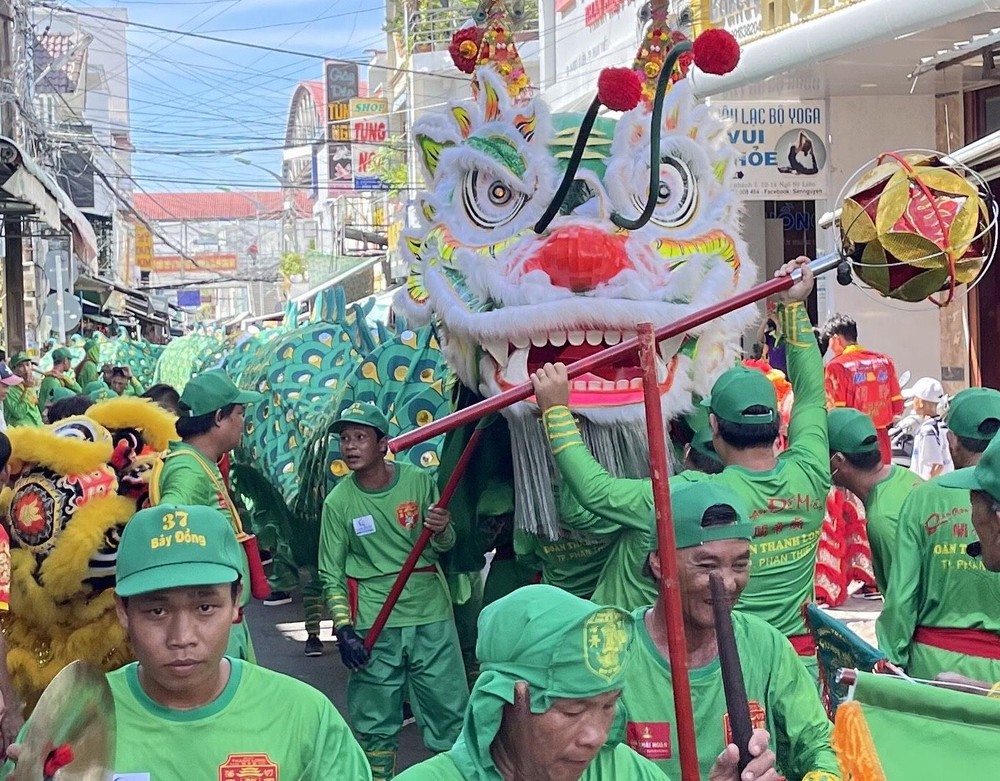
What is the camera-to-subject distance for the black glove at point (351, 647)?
5938 millimetres

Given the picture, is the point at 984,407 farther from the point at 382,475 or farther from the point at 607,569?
the point at 382,475

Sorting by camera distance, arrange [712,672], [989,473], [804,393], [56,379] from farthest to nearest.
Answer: [56,379]
[804,393]
[989,473]
[712,672]

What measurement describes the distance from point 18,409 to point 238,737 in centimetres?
993

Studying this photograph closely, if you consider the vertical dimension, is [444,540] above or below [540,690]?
below

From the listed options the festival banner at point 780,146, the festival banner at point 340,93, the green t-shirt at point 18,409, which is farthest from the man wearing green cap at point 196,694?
the festival banner at point 340,93

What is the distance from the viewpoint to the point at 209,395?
6.09 m

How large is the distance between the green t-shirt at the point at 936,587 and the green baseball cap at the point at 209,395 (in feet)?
9.23

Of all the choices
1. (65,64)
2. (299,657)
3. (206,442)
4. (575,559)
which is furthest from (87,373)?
(65,64)

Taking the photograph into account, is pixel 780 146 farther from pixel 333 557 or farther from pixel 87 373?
pixel 333 557

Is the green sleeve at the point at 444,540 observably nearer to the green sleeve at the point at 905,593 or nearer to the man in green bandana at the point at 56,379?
the green sleeve at the point at 905,593

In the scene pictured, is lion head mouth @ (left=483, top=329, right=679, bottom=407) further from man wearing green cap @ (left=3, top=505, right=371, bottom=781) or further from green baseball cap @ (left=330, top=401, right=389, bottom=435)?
man wearing green cap @ (left=3, top=505, right=371, bottom=781)

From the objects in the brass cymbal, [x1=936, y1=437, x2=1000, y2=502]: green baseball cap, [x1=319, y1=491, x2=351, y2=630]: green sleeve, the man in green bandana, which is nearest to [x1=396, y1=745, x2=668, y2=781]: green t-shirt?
the brass cymbal

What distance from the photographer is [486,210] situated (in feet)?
18.4

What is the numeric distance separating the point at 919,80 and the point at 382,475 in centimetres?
844
